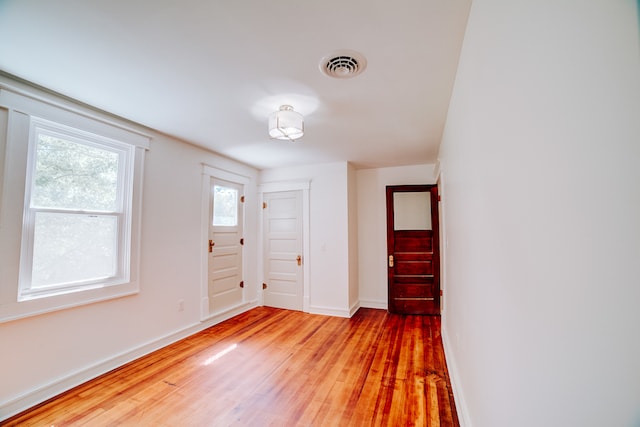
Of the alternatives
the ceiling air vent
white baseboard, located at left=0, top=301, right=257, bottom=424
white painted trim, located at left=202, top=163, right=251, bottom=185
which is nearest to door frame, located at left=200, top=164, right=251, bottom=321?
white painted trim, located at left=202, top=163, right=251, bottom=185

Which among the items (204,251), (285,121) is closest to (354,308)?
(204,251)

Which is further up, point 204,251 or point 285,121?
point 285,121

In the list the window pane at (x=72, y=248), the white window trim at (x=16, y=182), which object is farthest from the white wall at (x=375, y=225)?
the white window trim at (x=16, y=182)

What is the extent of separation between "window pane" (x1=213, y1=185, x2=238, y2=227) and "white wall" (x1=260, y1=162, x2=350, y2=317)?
4.00ft

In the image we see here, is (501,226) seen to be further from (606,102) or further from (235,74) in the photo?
(235,74)

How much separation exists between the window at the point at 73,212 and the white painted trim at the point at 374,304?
360cm

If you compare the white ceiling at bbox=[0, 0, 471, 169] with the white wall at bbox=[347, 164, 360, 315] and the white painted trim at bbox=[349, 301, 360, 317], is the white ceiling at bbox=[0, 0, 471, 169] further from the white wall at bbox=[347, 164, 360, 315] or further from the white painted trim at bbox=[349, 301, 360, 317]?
the white painted trim at bbox=[349, 301, 360, 317]

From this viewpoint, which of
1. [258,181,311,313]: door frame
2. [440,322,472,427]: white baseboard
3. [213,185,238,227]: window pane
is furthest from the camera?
[258,181,311,313]: door frame

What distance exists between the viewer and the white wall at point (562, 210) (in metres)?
0.38

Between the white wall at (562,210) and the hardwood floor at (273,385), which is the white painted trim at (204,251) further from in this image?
the white wall at (562,210)

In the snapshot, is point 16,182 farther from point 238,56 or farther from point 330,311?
point 330,311

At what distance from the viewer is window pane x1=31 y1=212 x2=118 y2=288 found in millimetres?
2152

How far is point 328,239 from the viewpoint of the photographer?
4.38m

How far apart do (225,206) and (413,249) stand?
124 inches
